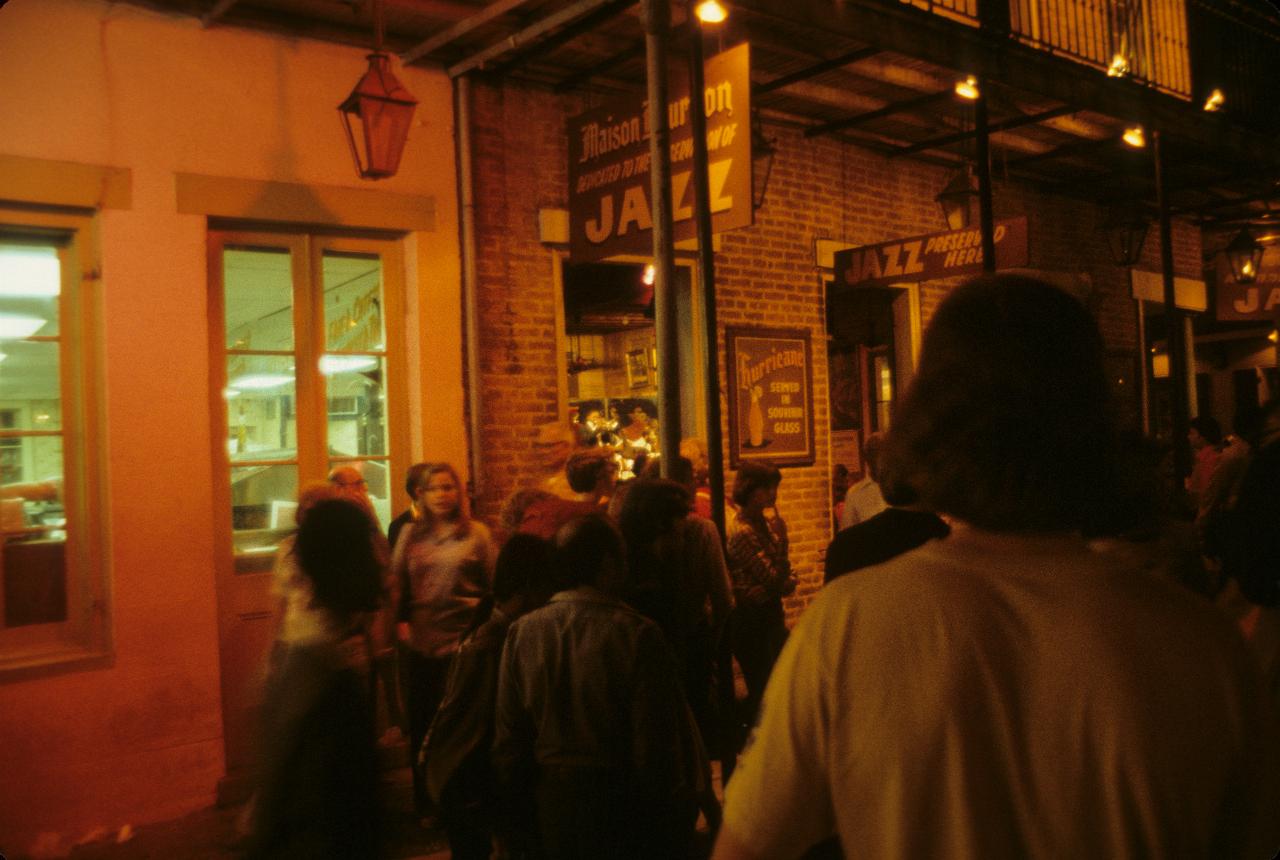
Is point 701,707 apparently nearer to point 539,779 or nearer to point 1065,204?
point 539,779

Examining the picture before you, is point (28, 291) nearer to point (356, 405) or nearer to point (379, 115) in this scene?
point (356, 405)

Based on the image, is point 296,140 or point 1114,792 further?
point 296,140

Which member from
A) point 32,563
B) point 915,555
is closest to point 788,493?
point 32,563

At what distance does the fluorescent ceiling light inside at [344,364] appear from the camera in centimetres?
732

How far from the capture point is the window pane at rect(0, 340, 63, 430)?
6.18m

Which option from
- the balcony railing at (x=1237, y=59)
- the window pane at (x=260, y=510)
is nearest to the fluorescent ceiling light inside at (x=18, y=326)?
the window pane at (x=260, y=510)

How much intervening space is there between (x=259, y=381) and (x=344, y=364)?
0.58m

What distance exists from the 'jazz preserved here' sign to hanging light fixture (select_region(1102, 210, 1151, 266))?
171 inches

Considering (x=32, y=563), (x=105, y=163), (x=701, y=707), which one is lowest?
(x=701, y=707)

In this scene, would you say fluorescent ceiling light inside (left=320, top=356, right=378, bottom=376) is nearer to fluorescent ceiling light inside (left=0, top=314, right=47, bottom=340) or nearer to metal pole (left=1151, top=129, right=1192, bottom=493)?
fluorescent ceiling light inside (left=0, top=314, right=47, bottom=340)

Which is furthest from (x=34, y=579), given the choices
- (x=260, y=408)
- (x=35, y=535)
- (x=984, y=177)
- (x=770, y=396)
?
(x=984, y=177)

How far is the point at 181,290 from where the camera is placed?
6492 millimetres

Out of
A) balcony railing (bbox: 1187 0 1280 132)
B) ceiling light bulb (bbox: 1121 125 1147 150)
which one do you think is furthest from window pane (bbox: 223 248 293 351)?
balcony railing (bbox: 1187 0 1280 132)

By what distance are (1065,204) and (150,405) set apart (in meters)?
10.7
